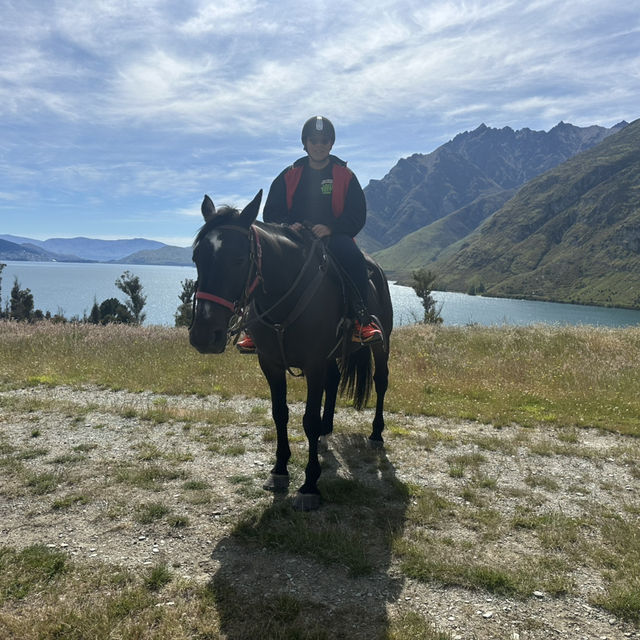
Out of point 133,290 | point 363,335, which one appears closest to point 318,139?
point 363,335

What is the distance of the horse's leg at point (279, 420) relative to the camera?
225 inches

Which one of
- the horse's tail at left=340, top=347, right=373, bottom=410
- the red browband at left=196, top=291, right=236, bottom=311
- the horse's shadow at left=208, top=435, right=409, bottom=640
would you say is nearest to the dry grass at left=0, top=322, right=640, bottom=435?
the horse's tail at left=340, top=347, right=373, bottom=410

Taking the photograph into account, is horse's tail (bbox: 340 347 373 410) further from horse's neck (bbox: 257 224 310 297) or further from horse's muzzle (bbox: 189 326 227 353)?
horse's muzzle (bbox: 189 326 227 353)

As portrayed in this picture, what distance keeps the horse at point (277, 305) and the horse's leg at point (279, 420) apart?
0.01 metres

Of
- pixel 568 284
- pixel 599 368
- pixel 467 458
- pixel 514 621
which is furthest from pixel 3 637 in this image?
pixel 568 284

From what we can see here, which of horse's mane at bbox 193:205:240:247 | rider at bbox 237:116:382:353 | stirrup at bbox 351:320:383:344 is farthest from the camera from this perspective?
stirrup at bbox 351:320:383:344

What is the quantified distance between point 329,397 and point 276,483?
1.96 m

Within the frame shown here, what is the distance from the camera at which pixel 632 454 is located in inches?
273

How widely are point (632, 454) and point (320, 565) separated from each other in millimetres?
6233

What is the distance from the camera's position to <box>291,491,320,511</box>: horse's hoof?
16.9 feet

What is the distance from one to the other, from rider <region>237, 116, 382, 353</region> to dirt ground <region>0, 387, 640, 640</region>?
2300mm

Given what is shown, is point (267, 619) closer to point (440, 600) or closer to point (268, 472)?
point (440, 600)

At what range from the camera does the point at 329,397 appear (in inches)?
285

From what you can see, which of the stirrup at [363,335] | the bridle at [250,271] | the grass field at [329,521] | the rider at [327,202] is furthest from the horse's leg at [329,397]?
the bridle at [250,271]
